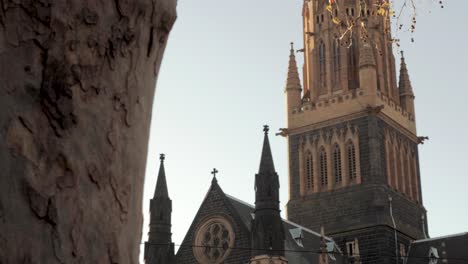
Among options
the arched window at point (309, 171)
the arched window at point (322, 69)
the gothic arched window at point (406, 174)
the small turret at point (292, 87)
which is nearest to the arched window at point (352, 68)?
the arched window at point (322, 69)

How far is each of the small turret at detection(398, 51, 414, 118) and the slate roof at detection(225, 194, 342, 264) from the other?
46.5 ft

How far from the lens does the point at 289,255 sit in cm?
4484

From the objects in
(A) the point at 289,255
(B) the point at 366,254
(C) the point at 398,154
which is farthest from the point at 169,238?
(C) the point at 398,154

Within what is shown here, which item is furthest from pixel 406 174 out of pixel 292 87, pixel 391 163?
pixel 292 87

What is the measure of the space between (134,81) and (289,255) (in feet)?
140

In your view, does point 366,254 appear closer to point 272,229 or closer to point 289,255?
point 289,255

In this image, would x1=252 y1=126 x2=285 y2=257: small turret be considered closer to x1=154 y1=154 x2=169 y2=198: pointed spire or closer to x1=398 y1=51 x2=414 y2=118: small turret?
x1=154 y1=154 x2=169 y2=198: pointed spire

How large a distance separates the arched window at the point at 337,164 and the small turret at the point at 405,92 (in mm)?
7337

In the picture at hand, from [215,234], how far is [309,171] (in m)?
14.6

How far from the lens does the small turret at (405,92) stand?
2427 inches

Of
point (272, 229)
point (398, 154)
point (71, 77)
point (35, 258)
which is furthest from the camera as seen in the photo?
point (398, 154)

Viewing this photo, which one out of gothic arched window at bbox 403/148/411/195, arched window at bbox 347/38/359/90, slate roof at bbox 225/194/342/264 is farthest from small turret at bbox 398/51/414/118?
slate roof at bbox 225/194/342/264

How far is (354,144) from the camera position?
186 feet

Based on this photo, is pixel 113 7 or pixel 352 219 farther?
pixel 352 219
